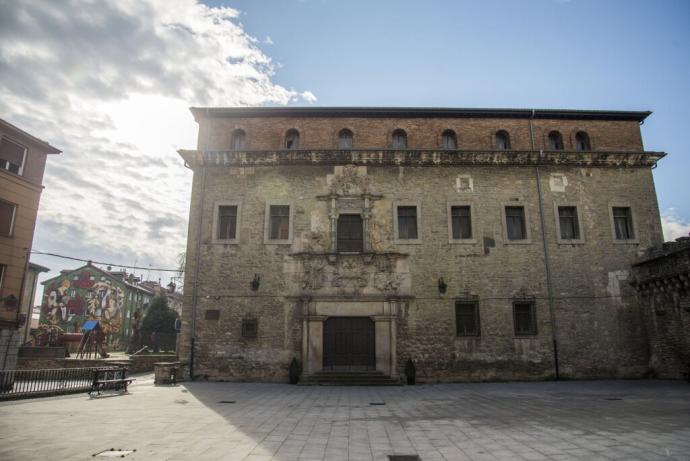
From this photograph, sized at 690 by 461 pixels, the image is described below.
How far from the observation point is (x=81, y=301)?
3991cm

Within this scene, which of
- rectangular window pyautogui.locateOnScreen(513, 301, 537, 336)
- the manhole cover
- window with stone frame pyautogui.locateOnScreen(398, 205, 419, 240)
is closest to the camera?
the manhole cover

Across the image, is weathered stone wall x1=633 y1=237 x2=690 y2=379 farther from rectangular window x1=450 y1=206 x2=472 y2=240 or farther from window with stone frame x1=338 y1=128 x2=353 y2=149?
window with stone frame x1=338 y1=128 x2=353 y2=149

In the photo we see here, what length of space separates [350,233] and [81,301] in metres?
35.8

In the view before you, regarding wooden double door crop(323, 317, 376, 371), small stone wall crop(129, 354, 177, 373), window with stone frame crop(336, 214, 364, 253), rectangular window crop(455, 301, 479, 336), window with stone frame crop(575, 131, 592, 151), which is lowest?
small stone wall crop(129, 354, 177, 373)

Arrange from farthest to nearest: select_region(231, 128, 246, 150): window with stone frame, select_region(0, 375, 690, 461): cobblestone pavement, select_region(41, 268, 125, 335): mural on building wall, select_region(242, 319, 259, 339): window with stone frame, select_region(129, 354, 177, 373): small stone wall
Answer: select_region(41, 268, 125, 335): mural on building wall
select_region(129, 354, 177, 373): small stone wall
select_region(231, 128, 246, 150): window with stone frame
select_region(242, 319, 259, 339): window with stone frame
select_region(0, 375, 690, 461): cobblestone pavement

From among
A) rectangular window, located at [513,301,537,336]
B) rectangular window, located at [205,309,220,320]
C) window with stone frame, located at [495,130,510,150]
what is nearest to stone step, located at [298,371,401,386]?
rectangular window, located at [205,309,220,320]

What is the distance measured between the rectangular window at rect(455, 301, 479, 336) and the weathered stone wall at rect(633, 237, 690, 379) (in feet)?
22.4

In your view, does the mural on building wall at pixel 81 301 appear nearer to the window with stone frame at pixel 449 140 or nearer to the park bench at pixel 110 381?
the park bench at pixel 110 381

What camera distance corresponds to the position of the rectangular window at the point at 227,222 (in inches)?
673

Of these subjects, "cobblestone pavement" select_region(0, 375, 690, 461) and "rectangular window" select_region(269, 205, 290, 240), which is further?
"rectangular window" select_region(269, 205, 290, 240)

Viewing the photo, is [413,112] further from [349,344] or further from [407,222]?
[349,344]

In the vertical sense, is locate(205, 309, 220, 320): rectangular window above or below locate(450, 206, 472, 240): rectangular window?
below

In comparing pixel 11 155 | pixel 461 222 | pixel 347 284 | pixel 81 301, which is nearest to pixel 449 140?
pixel 461 222

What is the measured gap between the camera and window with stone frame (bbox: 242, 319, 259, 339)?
15977 mm
